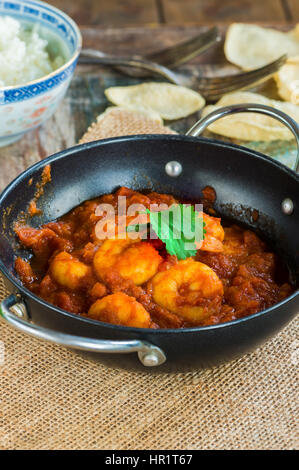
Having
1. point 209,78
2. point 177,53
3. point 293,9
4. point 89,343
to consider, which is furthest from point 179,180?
point 293,9

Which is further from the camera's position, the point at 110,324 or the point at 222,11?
the point at 222,11

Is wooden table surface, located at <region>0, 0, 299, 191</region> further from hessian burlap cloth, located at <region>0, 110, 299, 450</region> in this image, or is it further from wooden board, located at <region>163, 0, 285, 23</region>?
hessian burlap cloth, located at <region>0, 110, 299, 450</region>

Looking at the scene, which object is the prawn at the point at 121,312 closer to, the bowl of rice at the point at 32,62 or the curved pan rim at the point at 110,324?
the curved pan rim at the point at 110,324

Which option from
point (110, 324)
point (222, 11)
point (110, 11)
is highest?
point (110, 324)

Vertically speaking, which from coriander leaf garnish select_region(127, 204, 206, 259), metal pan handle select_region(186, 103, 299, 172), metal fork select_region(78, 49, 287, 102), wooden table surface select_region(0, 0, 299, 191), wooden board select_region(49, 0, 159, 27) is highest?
metal pan handle select_region(186, 103, 299, 172)

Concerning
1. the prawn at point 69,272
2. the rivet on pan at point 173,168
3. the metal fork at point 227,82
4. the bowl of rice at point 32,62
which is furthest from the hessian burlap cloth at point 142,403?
the metal fork at point 227,82

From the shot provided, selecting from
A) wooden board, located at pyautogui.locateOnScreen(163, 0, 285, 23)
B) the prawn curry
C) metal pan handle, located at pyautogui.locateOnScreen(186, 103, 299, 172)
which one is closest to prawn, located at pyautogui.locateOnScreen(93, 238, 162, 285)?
the prawn curry

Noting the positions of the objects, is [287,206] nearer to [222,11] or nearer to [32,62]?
[32,62]
